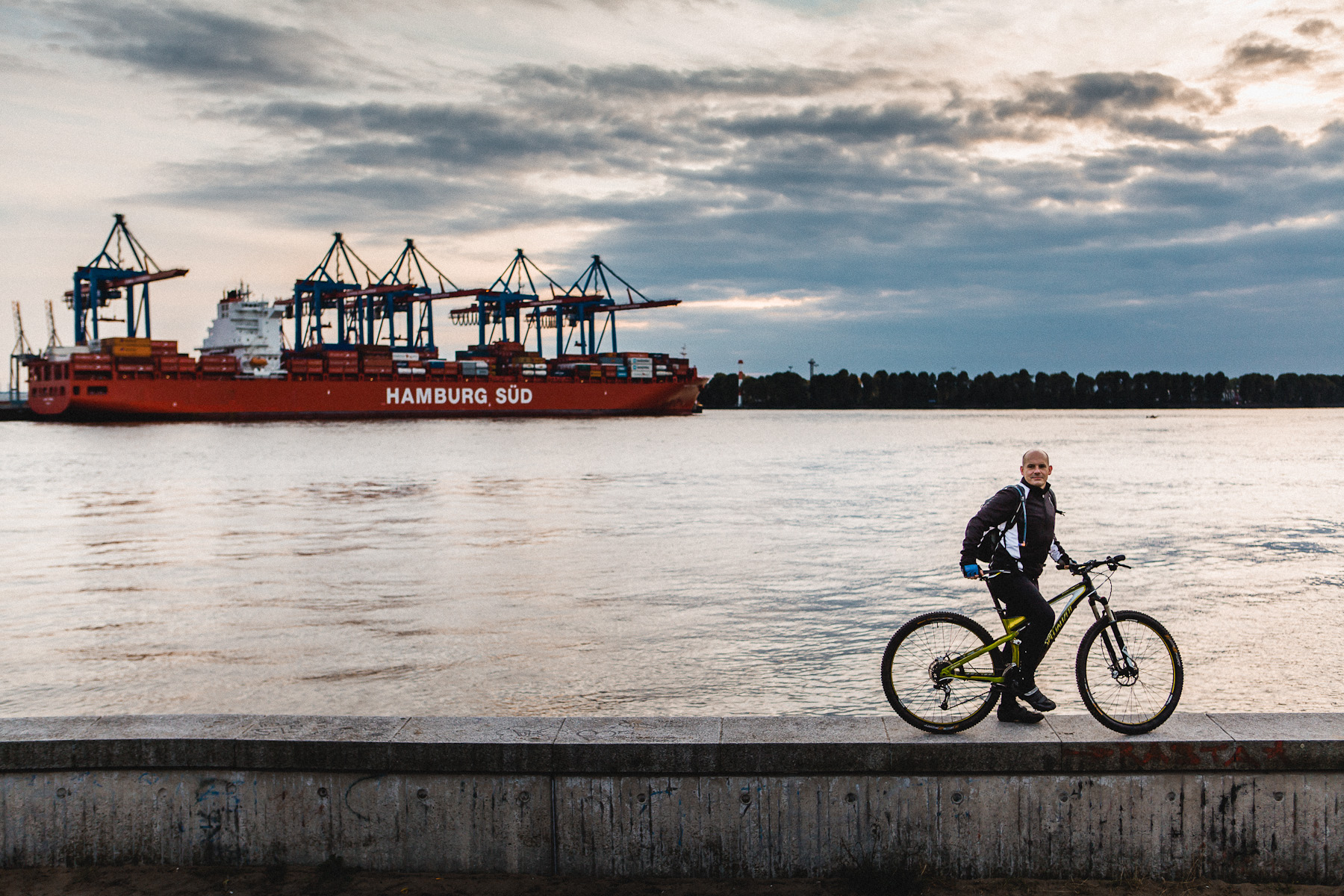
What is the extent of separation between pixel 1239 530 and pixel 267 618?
17.9m

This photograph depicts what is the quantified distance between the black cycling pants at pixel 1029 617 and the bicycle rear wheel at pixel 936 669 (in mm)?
162

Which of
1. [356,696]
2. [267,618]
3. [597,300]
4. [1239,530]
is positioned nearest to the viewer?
[356,696]

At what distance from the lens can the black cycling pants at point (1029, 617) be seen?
17.9 feet

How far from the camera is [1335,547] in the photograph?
18.0 metres

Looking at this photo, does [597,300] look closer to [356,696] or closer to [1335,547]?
[1335,547]

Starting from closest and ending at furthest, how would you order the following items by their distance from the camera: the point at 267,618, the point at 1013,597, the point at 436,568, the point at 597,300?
the point at 1013,597 < the point at 267,618 < the point at 436,568 < the point at 597,300

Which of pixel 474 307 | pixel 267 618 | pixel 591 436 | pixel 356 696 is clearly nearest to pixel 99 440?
pixel 591 436

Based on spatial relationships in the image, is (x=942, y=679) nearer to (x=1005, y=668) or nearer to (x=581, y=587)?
(x=1005, y=668)

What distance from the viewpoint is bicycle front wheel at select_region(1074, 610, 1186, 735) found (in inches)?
202

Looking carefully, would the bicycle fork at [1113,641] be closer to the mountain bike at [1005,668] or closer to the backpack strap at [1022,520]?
the mountain bike at [1005,668]

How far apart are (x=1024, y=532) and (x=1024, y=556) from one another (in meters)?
0.13

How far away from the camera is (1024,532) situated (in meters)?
5.42

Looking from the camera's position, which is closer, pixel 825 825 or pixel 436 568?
pixel 825 825

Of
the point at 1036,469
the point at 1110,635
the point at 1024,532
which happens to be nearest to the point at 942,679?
the point at 1024,532
